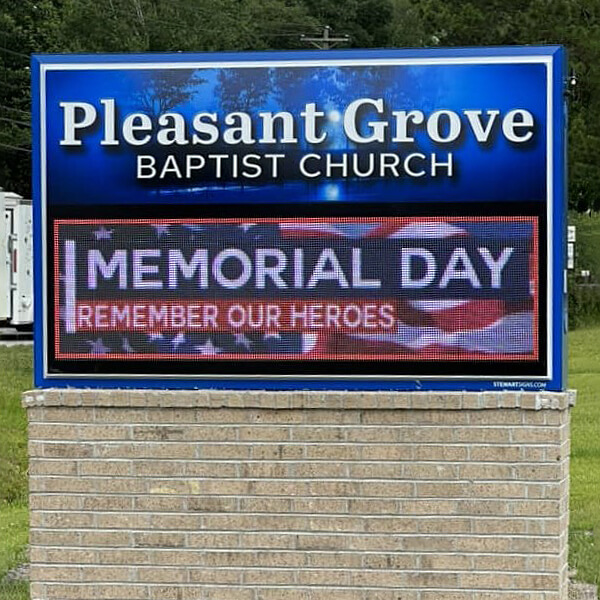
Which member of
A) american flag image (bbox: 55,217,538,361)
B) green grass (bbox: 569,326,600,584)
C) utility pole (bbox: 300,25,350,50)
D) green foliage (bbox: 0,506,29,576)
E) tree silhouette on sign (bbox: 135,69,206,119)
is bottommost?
green foliage (bbox: 0,506,29,576)

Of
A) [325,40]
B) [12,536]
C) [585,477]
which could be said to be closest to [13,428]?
[12,536]

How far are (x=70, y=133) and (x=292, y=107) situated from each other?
109 centimetres

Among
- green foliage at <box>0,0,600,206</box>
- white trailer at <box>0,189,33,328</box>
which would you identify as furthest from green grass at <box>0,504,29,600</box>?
green foliage at <box>0,0,600,206</box>

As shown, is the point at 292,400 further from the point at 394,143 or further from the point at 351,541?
the point at 394,143

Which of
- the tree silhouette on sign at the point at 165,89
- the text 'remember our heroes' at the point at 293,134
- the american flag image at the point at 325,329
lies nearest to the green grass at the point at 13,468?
the american flag image at the point at 325,329

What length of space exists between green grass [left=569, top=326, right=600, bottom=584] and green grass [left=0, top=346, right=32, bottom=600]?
140 inches

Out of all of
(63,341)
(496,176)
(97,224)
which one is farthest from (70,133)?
(496,176)

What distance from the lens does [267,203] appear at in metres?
6.51

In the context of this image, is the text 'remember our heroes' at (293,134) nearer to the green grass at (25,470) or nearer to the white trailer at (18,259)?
the green grass at (25,470)

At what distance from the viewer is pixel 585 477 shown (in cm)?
1242

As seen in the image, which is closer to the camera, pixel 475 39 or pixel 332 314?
pixel 332 314

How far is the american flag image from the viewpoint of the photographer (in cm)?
643

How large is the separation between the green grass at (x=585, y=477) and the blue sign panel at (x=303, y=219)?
2.62m

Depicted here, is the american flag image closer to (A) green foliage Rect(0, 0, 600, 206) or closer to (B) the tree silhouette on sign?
(B) the tree silhouette on sign
